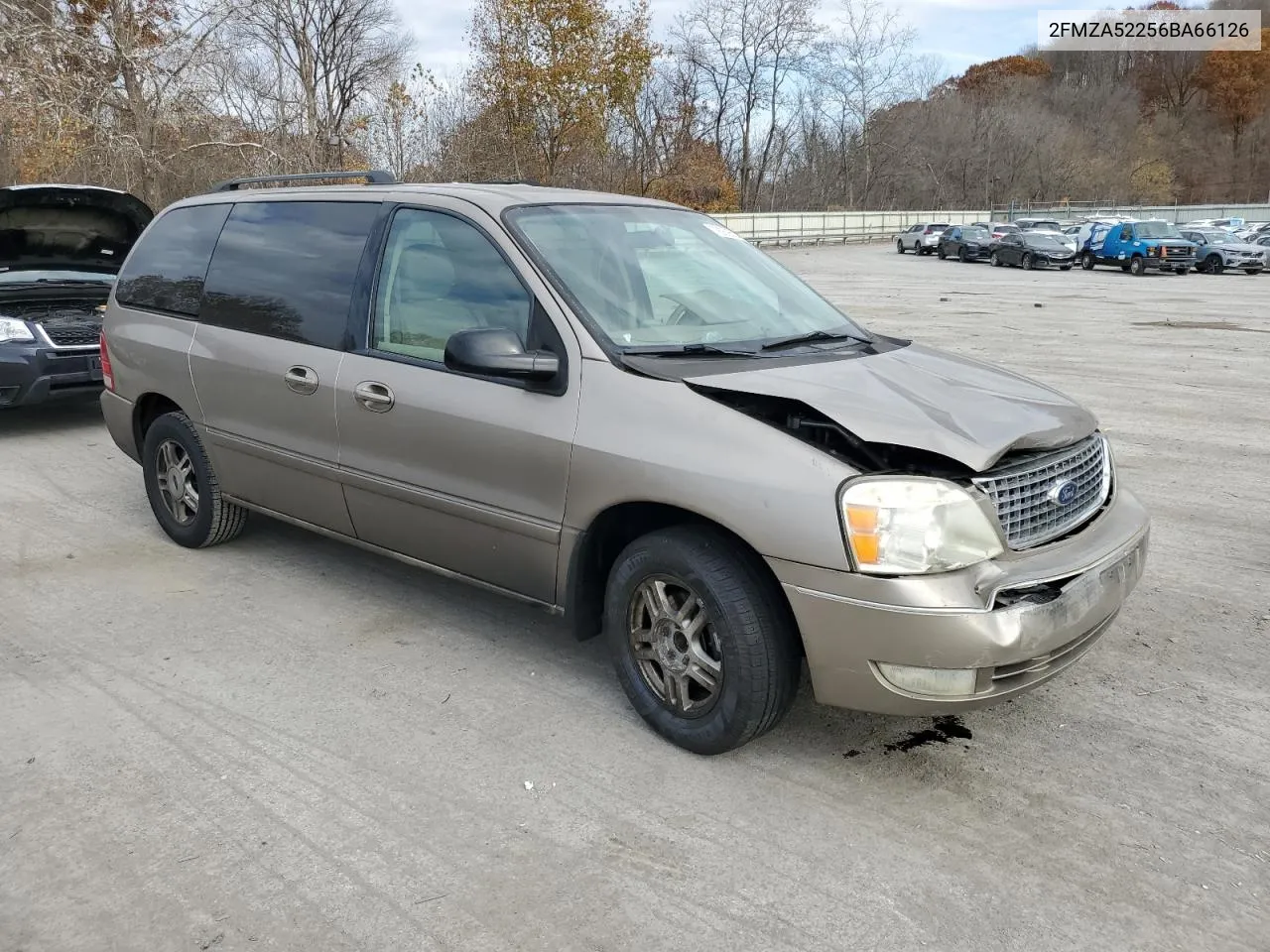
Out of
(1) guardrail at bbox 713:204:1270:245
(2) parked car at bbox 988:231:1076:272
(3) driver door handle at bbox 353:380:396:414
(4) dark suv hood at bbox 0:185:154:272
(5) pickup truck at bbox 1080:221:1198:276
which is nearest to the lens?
(3) driver door handle at bbox 353:380:396:414

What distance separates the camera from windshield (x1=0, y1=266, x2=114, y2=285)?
27.9 ft

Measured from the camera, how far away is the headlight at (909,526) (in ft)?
9.45

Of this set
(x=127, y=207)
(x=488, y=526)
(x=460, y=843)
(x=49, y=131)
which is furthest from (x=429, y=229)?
(x=49, y=131)

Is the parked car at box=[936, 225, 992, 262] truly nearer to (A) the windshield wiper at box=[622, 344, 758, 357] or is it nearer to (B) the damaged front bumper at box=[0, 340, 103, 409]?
(B) the damaged front bumper at box=[0, 340, 103, 409]

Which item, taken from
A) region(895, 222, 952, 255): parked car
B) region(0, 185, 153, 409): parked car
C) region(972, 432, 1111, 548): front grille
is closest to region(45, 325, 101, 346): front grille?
region(0, 185, 153, 409): parked car

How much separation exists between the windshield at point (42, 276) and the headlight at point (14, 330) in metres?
0.56

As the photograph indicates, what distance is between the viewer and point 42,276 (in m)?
8.69

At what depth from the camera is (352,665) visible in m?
4.08

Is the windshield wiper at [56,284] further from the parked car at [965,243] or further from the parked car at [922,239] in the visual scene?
the parked car at [922,239]

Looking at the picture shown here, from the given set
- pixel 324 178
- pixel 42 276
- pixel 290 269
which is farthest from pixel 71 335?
pixel 290 269

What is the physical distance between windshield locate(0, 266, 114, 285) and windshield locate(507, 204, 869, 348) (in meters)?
6.49

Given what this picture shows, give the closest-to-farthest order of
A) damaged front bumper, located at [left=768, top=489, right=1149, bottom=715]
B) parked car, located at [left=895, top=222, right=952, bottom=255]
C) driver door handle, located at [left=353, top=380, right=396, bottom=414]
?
damaged front bumper, located at [left=768, top=489, right=1149, bottom=715] < driver door handle, located at [left=353, top=380, right=396, bottom=414] < parked car, located at [left=895, top=222, right=952, bottom=255]

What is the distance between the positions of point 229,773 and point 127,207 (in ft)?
22.6

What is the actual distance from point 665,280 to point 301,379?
1.62m
